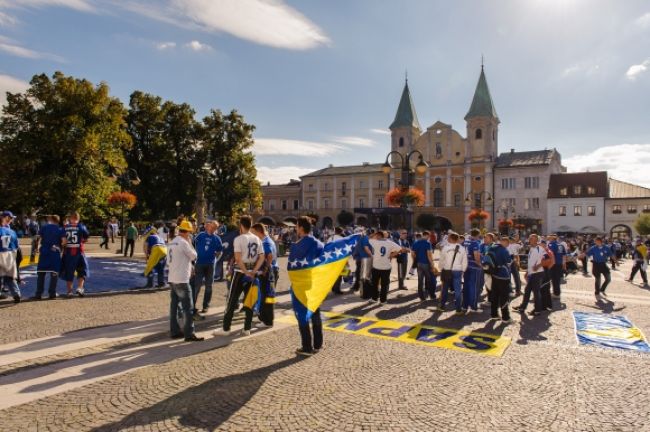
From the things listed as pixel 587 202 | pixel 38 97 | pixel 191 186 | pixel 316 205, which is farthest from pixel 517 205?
pixel 38 97

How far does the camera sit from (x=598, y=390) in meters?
5.29

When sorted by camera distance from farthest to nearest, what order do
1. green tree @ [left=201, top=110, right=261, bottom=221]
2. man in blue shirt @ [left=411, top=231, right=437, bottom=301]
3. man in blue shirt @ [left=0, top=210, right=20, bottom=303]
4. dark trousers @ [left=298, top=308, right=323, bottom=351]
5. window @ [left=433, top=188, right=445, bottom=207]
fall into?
window @ [left=433, top=188, right=445, bottom=207] < green tree @ [left=201, top=110, right=261, bottom=221] < man in blue shirt @ [left=411, top=231, right=437, bottom=301] < man in blue shirt @ [left=0, top=210, right=20, bottom=303] < dark trousers @ [left=298, top=308, right=323, bottom=351]

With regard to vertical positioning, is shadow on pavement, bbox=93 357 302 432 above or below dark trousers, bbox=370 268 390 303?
below

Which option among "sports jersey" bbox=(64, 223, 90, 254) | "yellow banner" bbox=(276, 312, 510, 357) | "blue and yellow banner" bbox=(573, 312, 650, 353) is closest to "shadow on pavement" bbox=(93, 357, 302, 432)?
"yellow banner" bbox=(276, 312, 510, 357)

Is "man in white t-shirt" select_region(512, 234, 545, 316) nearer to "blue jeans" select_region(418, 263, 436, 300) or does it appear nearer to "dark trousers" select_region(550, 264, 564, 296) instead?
"blue jeans" select_region(418, 263, 436, 300)

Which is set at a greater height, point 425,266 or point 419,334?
point 425,266

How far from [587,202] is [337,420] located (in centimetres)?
6534

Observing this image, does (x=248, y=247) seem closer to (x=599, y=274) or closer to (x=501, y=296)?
(x=501, y=296)

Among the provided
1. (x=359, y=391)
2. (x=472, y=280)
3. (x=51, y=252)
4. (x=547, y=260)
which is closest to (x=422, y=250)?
(x=472, y=280)

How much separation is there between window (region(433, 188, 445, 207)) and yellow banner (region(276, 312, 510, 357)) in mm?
62865

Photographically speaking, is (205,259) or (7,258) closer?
(205,259)

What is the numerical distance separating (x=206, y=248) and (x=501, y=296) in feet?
21.2

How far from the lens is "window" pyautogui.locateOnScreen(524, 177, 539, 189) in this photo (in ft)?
207

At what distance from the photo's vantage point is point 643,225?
1966 inches
